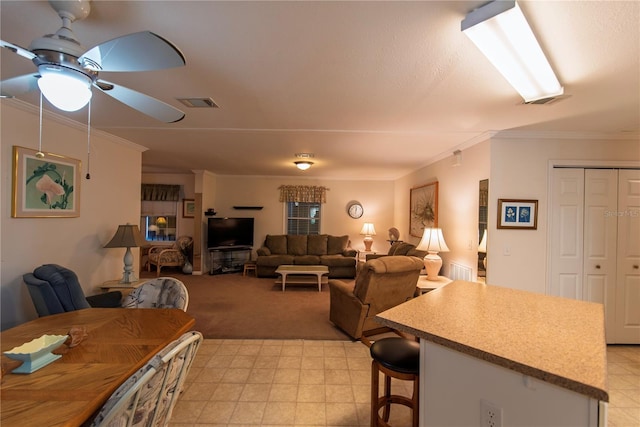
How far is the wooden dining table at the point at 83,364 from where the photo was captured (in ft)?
3.18

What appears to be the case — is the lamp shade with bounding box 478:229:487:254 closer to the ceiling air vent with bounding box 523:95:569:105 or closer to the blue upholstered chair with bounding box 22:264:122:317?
the ceiling air vent with bounding box 523:95:569:105

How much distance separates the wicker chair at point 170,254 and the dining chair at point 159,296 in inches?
163

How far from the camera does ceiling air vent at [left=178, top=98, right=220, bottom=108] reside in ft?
7.42

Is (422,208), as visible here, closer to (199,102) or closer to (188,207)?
(199,102)

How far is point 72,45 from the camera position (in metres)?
1.13

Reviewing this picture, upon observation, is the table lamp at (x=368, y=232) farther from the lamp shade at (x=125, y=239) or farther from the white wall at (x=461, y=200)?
the lamp shade at (x=125, y=239)

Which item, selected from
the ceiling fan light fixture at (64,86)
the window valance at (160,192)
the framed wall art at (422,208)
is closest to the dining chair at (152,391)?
the ceiling fan light fixture at (64,86)

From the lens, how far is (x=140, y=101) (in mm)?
1504

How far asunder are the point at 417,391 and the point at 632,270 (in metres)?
3.28

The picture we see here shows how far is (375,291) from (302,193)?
443 cm

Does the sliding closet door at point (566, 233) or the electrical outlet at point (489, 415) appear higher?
the sliding closet door at point (566, 233)

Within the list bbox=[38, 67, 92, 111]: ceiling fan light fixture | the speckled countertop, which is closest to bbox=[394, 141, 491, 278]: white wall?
the speckled countertop

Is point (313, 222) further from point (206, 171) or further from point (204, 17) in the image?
point (204, 17)

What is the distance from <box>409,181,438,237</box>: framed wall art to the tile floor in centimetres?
253
